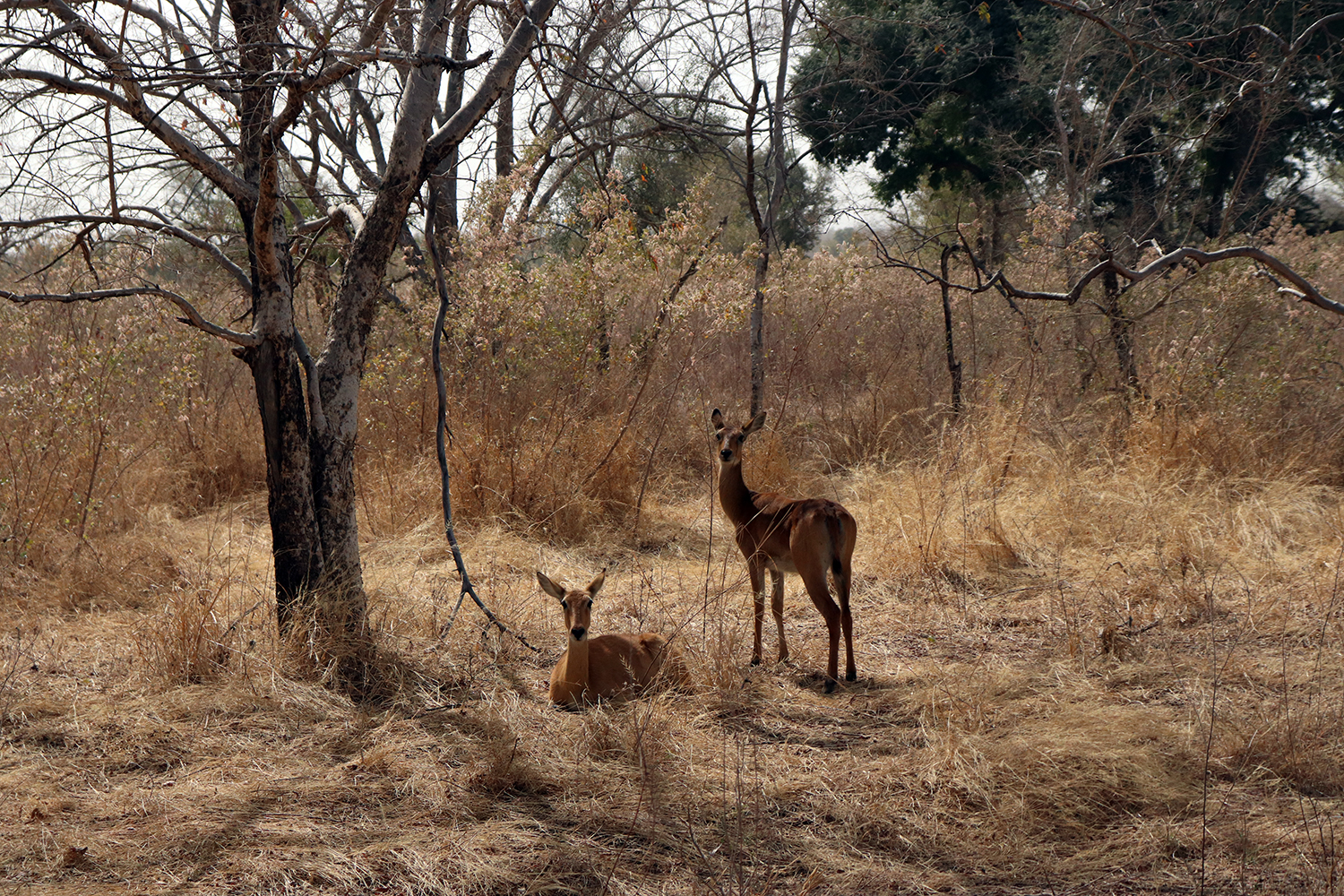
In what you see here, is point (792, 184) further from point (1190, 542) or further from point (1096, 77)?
point (1190, 542)

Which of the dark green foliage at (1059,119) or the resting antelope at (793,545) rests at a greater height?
the dark green foliage at (1059,119)

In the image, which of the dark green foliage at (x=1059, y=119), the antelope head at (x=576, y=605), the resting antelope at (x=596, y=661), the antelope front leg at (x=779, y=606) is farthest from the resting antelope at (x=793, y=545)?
the dark green foliage at (x=1059, y=119)

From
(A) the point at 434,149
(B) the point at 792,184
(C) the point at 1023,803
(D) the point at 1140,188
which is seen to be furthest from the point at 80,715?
(B) the point at 792,184

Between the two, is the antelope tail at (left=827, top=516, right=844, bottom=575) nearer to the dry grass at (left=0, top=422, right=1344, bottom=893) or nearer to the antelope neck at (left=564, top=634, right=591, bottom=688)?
the dry grass at (left=0, top=422, right=1344, bottom=893)

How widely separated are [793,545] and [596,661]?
1.32m

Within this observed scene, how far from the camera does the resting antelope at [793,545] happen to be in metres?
5.23

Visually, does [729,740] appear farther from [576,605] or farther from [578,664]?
[576,605]

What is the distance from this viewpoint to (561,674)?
478 cm

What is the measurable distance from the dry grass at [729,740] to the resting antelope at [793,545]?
28 centimetres

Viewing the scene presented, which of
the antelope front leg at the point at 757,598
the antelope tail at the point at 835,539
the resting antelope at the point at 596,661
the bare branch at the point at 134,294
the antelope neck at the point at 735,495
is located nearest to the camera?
the bare branch at the point at 134,294

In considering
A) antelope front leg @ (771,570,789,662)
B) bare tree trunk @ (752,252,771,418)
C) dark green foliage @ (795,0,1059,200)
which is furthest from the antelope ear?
dark green foliage @ (795,0,1059,200)

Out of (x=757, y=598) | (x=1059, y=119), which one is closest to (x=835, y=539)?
(x=757, y=598)

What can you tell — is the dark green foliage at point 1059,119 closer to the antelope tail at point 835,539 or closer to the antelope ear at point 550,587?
the antelope tail at point 835,539

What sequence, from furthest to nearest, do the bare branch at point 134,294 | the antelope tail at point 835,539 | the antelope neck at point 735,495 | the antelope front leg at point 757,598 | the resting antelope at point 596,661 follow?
1. the antelope neck at point 735,495
2. the antelope front leg at point 757,598
3. the antelope tail at point 835,539
4. the resting antelope at point 596,661
5. the bare branch at point 134,294
